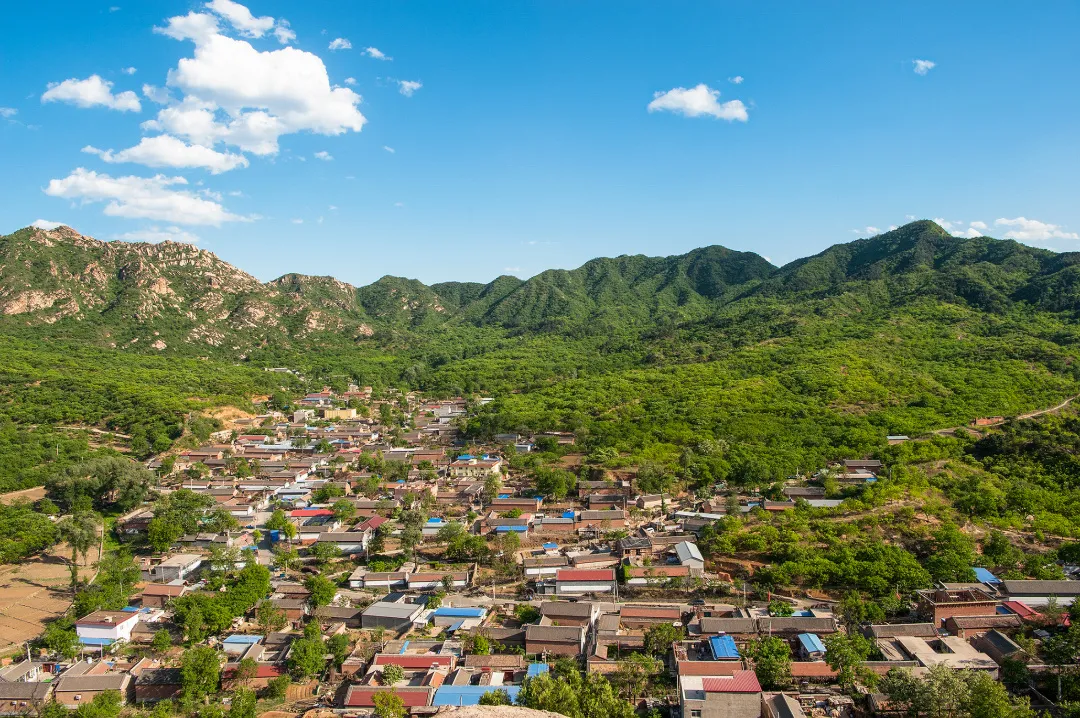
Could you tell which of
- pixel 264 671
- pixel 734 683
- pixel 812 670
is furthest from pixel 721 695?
pixel 264 671

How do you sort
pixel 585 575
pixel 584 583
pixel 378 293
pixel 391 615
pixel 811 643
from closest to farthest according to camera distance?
pixel 811 643 < pixel 391 615 < pixel 584 583 < pixel 585 575 < pixel 378 293

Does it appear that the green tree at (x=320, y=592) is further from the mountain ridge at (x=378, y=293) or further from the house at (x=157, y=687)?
the mountain ridge at (x=378, y=293)

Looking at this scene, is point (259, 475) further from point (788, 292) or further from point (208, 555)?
point (788, 292)

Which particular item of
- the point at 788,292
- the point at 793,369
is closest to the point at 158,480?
the point at 793,369

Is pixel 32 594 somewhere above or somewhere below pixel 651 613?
below

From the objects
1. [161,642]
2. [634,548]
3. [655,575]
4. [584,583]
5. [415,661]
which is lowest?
[161,642]

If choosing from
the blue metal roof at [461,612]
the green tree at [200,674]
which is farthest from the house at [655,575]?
the green tree at [200,674]

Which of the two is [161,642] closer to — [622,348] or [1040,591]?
[1040,591]

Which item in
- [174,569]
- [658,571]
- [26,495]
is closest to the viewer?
[658,571]
